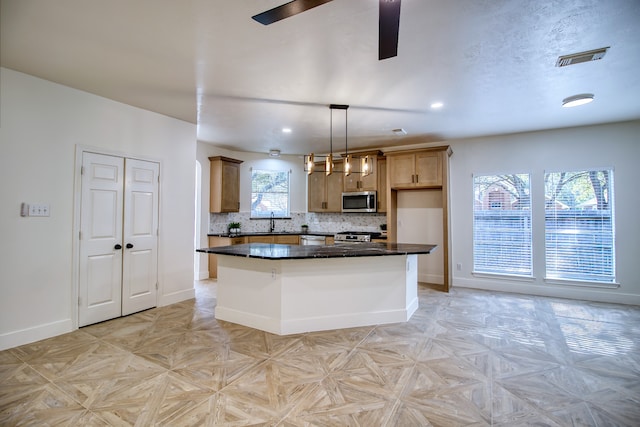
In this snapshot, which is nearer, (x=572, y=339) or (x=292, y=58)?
(x=292, y=58)

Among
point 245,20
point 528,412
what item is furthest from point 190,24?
point 528,412

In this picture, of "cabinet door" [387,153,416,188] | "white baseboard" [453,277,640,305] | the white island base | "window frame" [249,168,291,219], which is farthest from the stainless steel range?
the white island base

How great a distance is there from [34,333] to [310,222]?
492cm

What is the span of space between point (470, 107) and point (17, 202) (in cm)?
513

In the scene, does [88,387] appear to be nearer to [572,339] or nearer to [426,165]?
[572,339]

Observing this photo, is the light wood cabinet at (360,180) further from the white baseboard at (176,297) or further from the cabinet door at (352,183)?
the white baseboard at (176,297)

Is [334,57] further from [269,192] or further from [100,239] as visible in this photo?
[269,192]

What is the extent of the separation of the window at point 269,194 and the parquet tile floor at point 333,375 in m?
3.37

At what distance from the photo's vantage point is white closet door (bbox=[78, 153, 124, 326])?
3400 mm

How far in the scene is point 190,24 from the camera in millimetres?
2180

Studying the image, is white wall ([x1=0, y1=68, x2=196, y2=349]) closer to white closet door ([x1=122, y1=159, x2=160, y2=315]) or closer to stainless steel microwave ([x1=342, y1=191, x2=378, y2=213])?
white closet door ([x1=122, y1=159, x2=160, y2=315])

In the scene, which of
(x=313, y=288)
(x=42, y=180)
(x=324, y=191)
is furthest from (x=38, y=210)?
(x=324, y=191)

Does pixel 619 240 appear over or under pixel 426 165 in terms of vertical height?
under

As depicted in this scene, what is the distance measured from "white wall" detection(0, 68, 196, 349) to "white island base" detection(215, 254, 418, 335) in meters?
1.68
